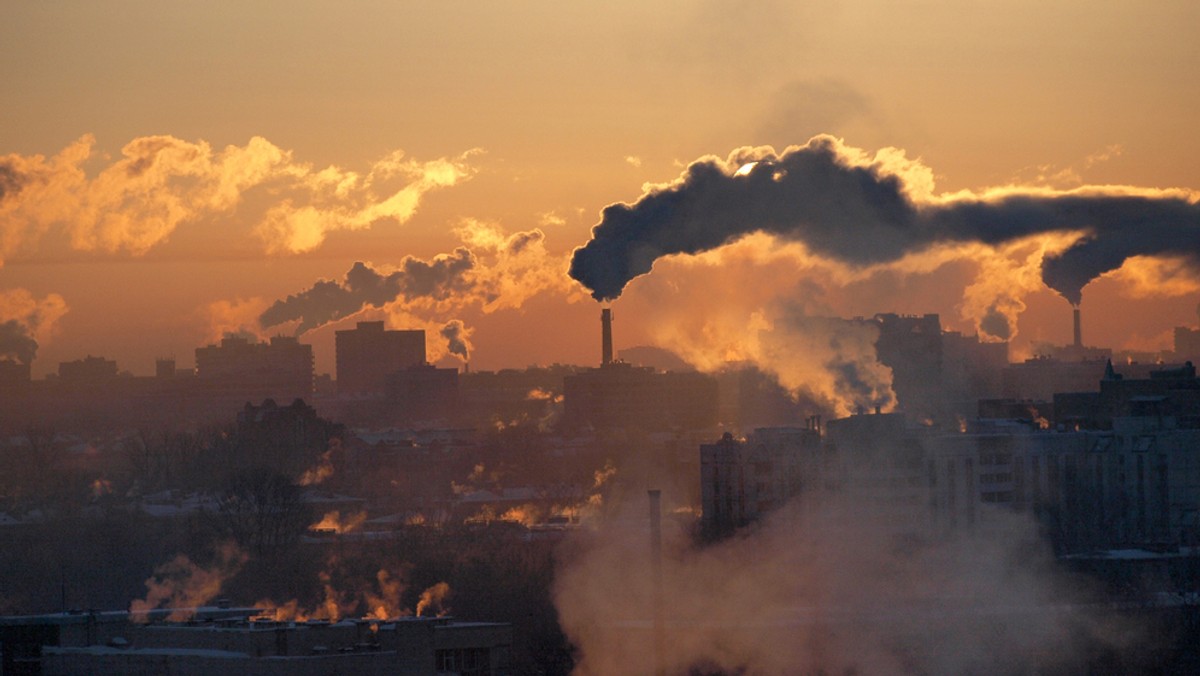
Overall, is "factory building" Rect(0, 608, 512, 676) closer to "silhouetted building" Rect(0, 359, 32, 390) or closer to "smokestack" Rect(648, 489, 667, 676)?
"smokestack" Rect(648, 489, 667, 676)

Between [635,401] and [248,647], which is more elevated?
[635,401]

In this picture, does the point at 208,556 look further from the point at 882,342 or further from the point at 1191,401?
the point at 882,342

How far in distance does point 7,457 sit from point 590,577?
191 ft

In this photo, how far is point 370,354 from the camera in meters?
172

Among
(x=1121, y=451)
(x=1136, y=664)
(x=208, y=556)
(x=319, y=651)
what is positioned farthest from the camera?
(x=208, y=556)

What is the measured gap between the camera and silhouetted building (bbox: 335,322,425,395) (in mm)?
169625

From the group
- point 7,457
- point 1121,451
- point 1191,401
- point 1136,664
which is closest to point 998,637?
point 1136,664

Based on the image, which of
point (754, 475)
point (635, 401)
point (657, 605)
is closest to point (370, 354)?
point (635, 401)

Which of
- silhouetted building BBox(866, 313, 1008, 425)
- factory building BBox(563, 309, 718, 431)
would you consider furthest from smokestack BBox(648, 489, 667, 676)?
factory building BBox(563, 309, 718, 431)

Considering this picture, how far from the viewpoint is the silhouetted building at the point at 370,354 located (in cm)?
16962

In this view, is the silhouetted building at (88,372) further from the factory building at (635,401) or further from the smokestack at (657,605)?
the smokestack at (657,605)

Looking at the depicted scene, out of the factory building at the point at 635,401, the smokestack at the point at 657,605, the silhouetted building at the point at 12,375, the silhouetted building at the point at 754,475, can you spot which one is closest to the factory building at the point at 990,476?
the silhouetted building at the point at 754,475

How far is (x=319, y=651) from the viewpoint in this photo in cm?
3688

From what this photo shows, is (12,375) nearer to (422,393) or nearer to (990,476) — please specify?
(422,393)
